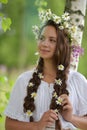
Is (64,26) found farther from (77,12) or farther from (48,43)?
(77,12)

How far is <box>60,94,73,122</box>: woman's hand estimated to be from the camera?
3.05 m

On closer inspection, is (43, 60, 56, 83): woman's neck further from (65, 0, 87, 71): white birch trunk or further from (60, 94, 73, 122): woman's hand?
(65, 0, 87, 71): white birch trunk

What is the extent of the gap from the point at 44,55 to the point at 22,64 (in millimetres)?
13256

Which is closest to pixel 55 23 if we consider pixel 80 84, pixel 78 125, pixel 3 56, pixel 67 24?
pixel 67 24

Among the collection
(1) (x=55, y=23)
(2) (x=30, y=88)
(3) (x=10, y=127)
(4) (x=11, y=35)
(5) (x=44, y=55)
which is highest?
(4) (x=11, y=35)

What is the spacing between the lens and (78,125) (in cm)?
310

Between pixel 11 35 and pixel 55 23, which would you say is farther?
pixel 11 35

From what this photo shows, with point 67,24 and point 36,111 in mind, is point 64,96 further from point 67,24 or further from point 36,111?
point 67,24

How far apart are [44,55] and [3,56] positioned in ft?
42.9

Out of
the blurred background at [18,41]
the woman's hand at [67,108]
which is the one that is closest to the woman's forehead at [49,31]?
the woman's hand at [67,108]

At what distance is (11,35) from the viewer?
16.4m

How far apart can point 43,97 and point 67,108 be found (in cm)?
16

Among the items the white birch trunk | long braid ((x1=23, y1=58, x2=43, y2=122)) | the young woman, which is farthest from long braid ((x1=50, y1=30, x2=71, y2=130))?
the white birch trunk

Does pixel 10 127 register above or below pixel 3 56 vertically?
below
